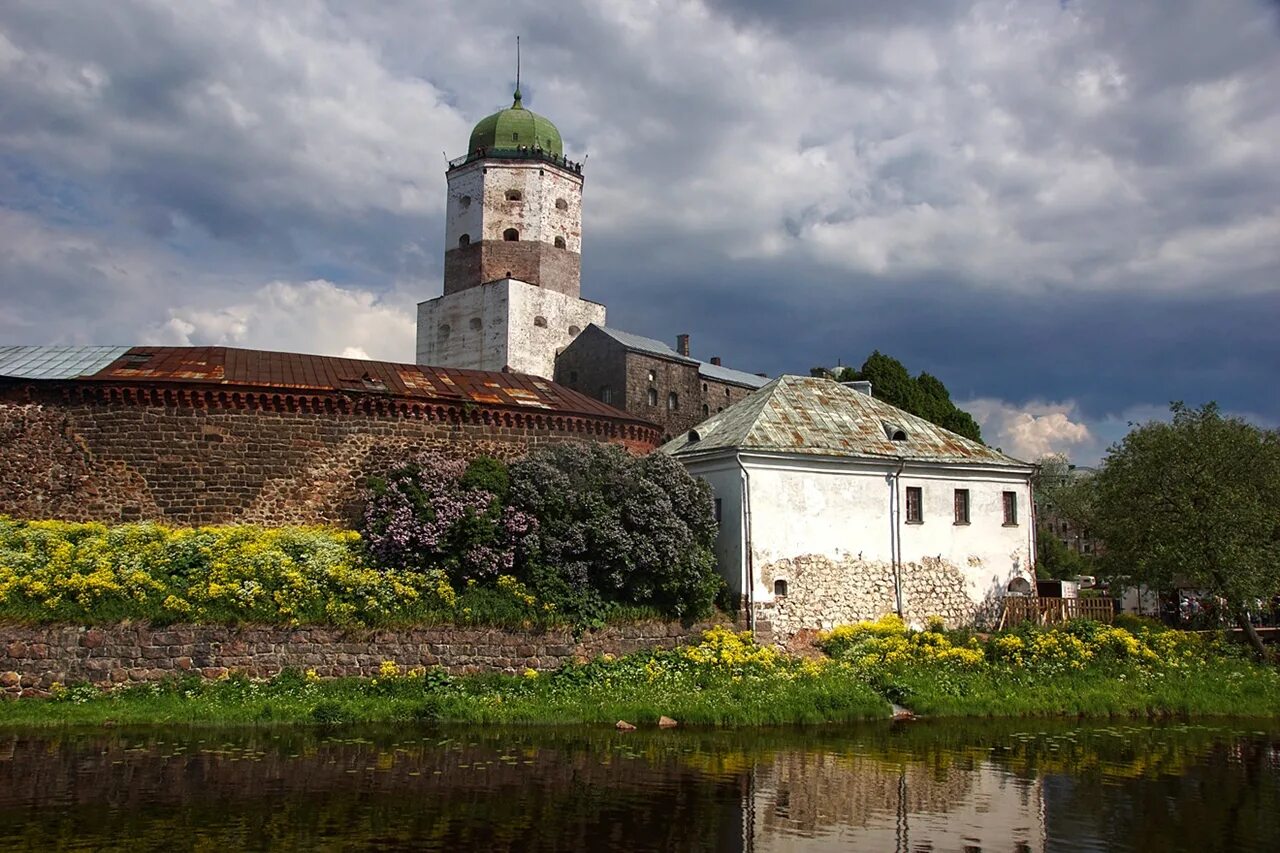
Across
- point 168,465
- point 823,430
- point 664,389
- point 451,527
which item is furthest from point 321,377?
point 664,389

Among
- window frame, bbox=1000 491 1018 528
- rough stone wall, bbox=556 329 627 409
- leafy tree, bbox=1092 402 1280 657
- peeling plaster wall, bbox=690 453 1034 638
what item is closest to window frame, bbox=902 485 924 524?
peeling plaster wall, bbox=690 453 1034 638

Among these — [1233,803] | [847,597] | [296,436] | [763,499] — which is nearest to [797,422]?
[763,499]

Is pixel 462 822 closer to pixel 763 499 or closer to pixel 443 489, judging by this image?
pixel 443 489

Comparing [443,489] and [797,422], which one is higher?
[797,422]

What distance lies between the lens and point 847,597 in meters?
26.7

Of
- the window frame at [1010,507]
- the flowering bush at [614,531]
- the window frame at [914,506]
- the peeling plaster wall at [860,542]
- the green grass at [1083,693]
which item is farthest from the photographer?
the window frame at [1010,507]

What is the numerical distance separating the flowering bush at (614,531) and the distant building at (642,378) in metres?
22.7

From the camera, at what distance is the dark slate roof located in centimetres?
5038

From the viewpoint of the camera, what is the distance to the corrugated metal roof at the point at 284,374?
27047 millimetres

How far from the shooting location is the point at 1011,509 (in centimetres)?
2969

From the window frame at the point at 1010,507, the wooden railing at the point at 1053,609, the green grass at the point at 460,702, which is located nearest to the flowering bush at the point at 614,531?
the green grass at the point at 460,702

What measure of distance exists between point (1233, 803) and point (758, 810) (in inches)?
261

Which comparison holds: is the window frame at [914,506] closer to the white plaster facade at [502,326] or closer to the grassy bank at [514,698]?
the grassy bank at [514,698]

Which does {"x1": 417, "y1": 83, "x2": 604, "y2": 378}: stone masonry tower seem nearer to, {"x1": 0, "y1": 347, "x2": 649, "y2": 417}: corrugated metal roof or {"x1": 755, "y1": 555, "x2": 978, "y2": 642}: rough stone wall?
{"x1": 0, "y1": 347, "x2": 649, "y2": 417}: corrugated metal roof
